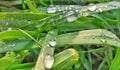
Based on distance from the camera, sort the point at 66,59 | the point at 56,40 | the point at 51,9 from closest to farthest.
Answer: the point at 66,59, the point at 56,40, the point at 51,9

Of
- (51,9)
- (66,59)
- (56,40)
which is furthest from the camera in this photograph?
(51,9)

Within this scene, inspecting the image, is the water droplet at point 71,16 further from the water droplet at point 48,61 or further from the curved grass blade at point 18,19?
the water droplet at point 48,61

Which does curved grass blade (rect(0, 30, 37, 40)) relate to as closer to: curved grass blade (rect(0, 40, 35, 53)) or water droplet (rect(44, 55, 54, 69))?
curved grass blade (rect(0, 40, 35, 53))

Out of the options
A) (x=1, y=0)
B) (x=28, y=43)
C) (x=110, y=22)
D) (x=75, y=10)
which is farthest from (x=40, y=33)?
(x=1, y=0)

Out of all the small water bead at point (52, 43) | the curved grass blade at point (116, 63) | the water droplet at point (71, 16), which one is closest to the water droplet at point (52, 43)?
the small water bead at point (52, 43)

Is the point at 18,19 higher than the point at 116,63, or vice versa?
the point at 18,19

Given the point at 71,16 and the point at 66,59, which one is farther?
the point at 71,16

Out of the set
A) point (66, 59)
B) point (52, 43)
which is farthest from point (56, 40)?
point (66, 59)

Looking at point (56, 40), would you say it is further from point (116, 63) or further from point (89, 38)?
point (116, 63)

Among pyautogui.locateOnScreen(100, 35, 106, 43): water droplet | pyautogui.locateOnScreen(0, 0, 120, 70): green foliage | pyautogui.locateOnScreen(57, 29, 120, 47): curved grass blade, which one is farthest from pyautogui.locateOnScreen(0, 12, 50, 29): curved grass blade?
pyautogui.locateOnScreen(100, 35, 106, 43): water droplet
